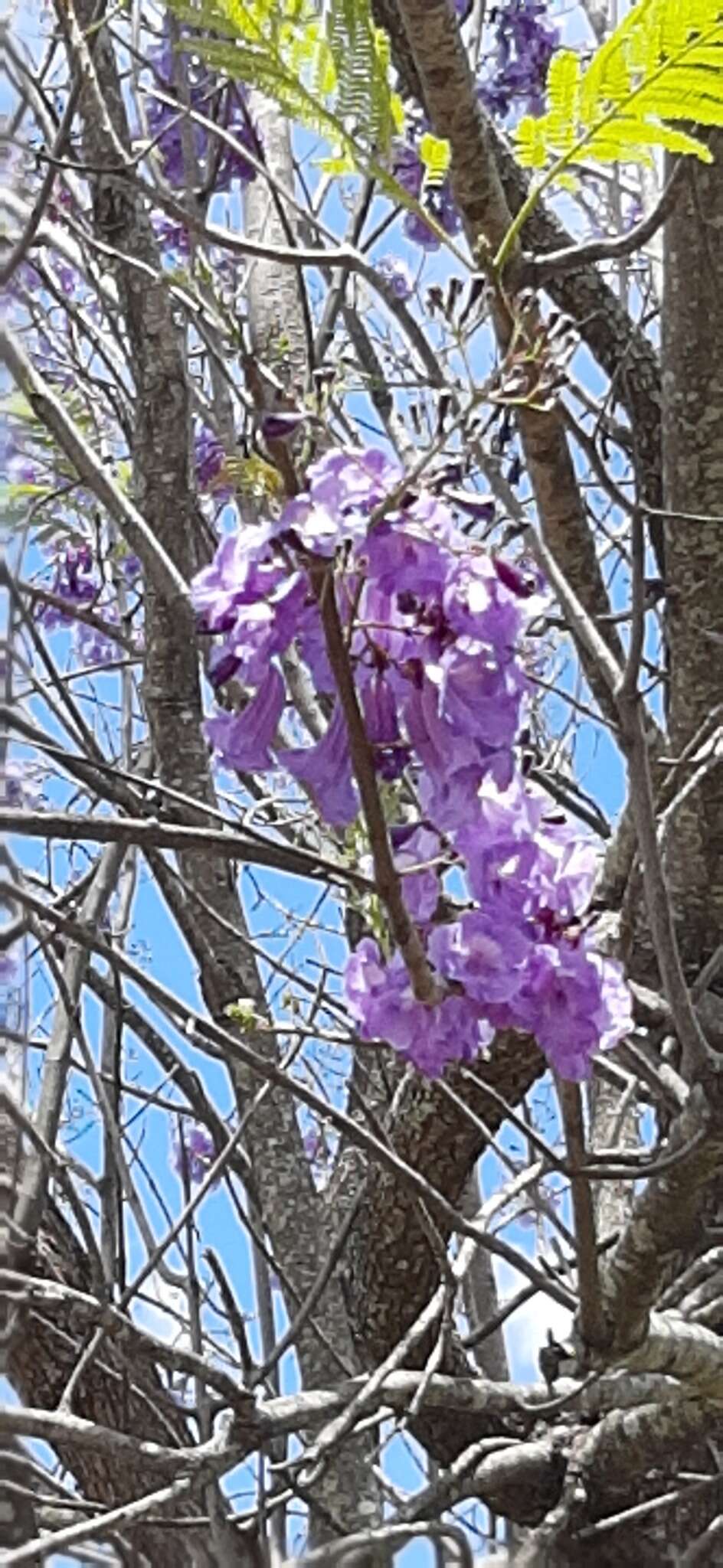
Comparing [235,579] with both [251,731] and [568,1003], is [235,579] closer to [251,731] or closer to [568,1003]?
[251,731]

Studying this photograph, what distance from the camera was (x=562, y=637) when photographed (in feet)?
8.41

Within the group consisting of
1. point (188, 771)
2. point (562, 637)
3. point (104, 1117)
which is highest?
point (562, 637)

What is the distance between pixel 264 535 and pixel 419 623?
2.9 inches

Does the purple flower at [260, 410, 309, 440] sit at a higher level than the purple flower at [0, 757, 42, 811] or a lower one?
higher

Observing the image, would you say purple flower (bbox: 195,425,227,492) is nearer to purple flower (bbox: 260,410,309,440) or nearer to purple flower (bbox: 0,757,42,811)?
purple flower (bbox: 0,757,42,811)

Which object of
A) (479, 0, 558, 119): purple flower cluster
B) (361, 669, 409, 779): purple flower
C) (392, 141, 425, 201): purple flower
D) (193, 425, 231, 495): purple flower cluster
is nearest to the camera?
(361, 669, 409, 779): purple flower

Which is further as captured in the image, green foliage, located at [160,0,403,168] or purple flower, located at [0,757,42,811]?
green foliage, located at [160,0,403,168]

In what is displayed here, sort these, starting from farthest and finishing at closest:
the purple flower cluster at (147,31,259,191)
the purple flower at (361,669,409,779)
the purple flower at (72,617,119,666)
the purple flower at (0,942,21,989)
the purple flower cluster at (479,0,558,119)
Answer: the purple flower at (72,617,119,666) → the purple flower cluster at (479,0,558,119) → the purple flower cluster at (147,31,259,191) → the purple flower at (361,669,409,779) → the purple flower at (0,942,21,989)

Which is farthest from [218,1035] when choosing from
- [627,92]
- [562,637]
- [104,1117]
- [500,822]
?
[562,637]

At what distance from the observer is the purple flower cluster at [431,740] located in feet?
2.23

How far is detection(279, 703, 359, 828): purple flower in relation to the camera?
78 cm

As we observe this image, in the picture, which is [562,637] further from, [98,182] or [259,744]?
[259,744]

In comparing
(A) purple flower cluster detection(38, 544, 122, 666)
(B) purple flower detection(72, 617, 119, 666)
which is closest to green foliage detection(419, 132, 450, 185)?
(A) purple flower cluster detection(38, 544, 122, 666)

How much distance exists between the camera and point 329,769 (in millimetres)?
781
